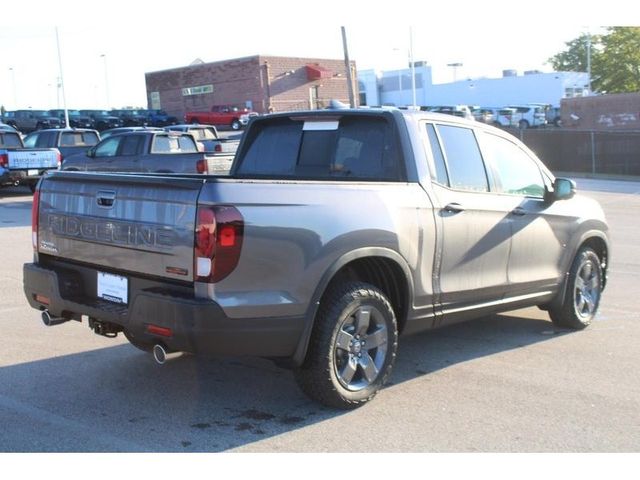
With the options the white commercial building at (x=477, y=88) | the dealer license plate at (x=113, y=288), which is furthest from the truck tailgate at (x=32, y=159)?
the white commercial building at (x=477, y=88)

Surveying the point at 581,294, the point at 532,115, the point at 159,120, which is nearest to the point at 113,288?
the point at 581,294

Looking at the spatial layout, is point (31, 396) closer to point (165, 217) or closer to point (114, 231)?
point (114, 231)

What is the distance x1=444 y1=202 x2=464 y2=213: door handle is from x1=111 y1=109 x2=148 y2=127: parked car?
52.2m

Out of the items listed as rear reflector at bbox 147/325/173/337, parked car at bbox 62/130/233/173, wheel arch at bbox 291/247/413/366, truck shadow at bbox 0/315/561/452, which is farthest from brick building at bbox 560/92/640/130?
rear reflector at bbox 147/325/173/337

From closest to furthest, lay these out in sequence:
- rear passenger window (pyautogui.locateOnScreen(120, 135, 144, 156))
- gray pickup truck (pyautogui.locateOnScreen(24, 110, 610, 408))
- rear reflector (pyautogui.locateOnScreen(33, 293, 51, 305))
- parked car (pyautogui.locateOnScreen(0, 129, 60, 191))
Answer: gray pickup truck (pyautogui.locateOnScreen(24, 110, 610, 408)) < rear reflector (pyautogui.locateOnScreen(33, 293, 51, 305)) < rear passenger window (pyautogui.locateOnScreen(120, 135, 144, 156)) < parked car (pyautogui.locateOnScreen(0, 129, 60, 191))

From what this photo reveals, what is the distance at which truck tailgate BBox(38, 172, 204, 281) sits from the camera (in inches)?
163

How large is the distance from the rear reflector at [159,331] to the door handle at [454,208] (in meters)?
2.25

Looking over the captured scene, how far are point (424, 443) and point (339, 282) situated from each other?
1.14 metres

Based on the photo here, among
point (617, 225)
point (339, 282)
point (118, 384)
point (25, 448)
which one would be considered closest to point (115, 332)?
point (118, 384)

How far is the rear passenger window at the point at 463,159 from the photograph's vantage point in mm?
5555

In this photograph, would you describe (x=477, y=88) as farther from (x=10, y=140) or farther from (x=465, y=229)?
(x=465, y=229)

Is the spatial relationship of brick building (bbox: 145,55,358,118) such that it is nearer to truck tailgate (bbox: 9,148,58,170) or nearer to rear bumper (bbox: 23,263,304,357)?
truck tailgate (bbox: 9,148,58,170)

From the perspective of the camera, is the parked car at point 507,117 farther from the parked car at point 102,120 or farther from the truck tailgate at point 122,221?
the truck tailgate at point 122,221

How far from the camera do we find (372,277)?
508 centimetres
